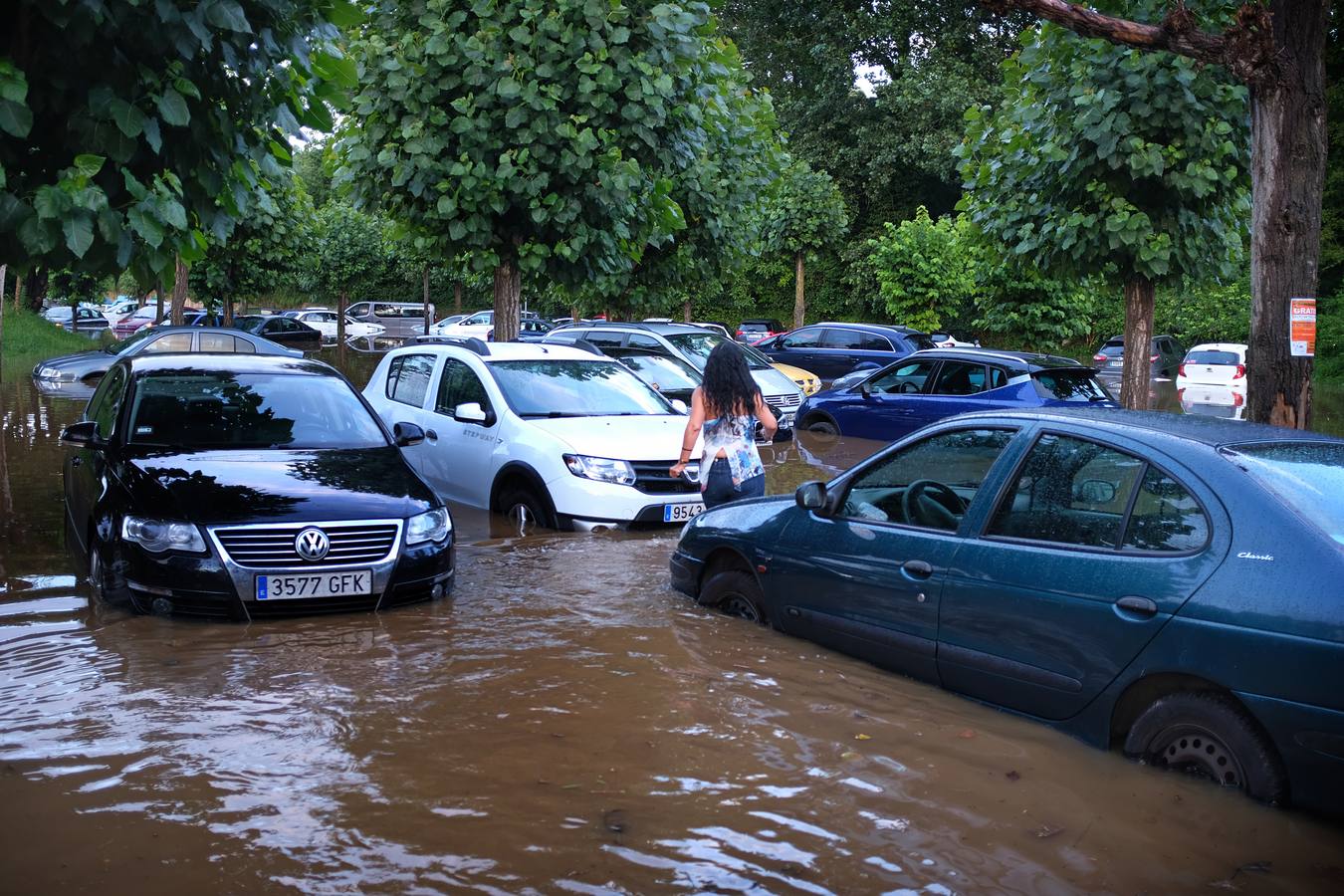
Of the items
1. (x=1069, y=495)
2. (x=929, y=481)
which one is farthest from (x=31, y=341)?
(x=1069, y=495)

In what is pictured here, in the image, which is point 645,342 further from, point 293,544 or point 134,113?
point 134,113

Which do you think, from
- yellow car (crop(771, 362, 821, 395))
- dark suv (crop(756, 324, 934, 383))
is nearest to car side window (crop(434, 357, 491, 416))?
yellow car (crop(771, 362, 821, 395))

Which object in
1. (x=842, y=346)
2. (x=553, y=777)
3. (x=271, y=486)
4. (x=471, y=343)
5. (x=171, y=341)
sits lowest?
(x=553, y=777)

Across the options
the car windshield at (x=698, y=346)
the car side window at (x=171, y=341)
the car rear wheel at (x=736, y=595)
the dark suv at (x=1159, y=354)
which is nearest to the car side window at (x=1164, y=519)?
the car rear wheel at (x=736, y=595)

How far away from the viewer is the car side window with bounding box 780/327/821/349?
27.6 meters

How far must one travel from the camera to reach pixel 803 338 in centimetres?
2803

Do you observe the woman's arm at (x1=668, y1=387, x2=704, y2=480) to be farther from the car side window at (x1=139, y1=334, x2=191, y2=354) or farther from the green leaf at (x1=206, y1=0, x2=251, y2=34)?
the car side window at (x1=139, y1=334, x2=191, y2=354)

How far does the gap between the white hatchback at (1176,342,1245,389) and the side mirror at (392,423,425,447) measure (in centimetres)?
2279

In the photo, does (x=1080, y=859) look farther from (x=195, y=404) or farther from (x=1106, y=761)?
(x=195, y=404)

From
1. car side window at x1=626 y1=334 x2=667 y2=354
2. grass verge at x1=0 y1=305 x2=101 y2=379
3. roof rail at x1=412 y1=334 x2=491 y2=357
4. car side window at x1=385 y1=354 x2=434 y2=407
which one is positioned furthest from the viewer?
Answer: grass verge at x1=0 y1=305 x2=101 y2=379

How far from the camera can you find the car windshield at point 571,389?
10758 mm

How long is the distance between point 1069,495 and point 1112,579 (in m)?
0.54

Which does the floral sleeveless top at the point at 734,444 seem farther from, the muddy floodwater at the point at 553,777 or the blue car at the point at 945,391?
the blue car at the point at 945,391

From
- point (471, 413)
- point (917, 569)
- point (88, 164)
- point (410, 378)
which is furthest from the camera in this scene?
point (410, 378)
